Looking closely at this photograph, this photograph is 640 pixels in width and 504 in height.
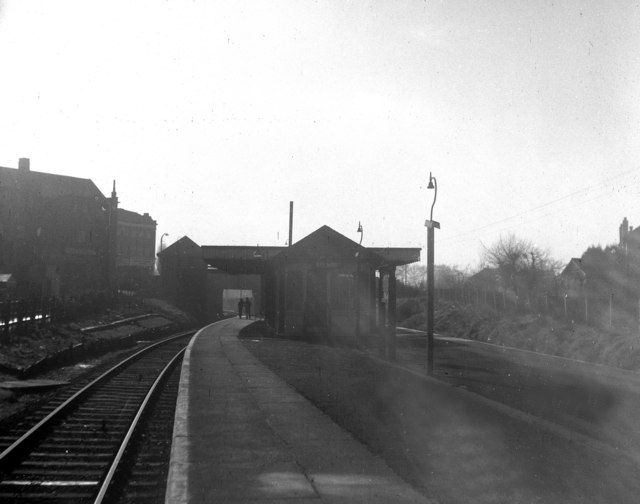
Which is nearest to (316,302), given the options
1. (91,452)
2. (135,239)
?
(91,452)

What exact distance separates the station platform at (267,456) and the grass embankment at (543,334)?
11.9 metres

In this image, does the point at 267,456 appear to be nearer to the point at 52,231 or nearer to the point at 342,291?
the point at 342,291

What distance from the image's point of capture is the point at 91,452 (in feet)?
31.1

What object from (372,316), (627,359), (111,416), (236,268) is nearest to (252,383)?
(111,416)

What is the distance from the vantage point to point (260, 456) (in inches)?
327

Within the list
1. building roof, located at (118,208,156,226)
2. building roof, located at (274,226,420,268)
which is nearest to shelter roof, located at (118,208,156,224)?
building roof, located at (118,208,156,226)

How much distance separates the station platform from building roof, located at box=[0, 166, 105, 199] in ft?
169

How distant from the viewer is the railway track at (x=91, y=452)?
734cm

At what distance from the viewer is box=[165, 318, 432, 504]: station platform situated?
6.66 meters

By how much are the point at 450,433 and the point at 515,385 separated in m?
6.68

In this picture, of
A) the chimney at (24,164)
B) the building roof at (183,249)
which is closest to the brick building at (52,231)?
the chimney at (24,164)

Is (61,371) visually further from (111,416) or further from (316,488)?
(316,488)

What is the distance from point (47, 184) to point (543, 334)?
51.9m

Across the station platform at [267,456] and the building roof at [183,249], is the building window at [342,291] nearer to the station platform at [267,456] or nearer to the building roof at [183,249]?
the station platform at [267,456]
